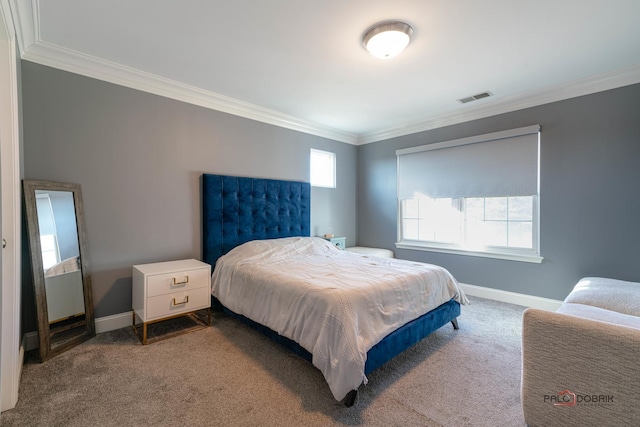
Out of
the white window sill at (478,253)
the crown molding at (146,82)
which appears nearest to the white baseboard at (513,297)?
the white window sill at (478,253)

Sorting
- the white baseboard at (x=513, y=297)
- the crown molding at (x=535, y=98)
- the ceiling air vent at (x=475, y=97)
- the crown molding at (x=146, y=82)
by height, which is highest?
the crown molding at (x=146, y=82)

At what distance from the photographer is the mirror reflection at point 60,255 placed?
2152mm

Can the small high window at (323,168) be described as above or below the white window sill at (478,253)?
above

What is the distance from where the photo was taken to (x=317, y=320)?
5.83 feet

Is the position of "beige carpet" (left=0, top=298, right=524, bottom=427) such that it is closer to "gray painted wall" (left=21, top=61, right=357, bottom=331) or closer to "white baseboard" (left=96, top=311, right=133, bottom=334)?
"white baseboard" (left=96, top=311, right=133, bottom=334)

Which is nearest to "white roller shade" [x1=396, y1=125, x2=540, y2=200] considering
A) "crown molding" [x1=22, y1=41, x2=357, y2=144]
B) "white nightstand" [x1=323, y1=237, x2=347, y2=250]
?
"white nightstand" [x1=323, y1=237, x2=347, y2=250]

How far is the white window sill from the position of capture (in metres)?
3.23

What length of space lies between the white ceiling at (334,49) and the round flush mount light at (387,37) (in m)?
0.06

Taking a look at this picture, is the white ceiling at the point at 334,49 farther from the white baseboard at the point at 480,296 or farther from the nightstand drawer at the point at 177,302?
the white baseboard at the point at 480,296

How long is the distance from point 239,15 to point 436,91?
2220mm

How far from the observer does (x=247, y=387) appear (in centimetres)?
180

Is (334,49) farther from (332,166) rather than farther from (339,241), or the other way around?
(339,241)

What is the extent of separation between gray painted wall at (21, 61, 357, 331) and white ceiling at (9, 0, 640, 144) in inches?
7.5

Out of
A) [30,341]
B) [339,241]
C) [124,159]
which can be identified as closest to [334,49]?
[124,159]
